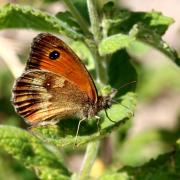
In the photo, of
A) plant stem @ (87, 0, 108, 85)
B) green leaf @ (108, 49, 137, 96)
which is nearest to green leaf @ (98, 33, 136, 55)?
plant stem @ (87, 0, 108, 85)

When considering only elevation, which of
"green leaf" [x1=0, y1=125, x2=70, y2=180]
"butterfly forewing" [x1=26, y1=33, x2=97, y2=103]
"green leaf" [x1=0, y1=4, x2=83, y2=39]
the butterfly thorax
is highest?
"green leaf" [x1=0, y1=4, x2=83, y2=39]

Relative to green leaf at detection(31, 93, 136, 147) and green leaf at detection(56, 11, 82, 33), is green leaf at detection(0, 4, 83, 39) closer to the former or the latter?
green leaf at detection(56, 11, 82, 33)

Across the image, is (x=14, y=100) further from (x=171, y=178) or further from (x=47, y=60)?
(x=171, y=178)

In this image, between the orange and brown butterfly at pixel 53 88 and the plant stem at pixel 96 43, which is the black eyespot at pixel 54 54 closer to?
the orange and brown butterfly at pixel 53 88

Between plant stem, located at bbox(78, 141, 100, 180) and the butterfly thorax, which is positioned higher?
the butterfly thorax

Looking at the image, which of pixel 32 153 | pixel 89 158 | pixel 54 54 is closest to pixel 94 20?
pixel 54 54

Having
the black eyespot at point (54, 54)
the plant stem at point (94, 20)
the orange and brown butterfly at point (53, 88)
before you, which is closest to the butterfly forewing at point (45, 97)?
the orange and brown butterfly at point (53, 88)
